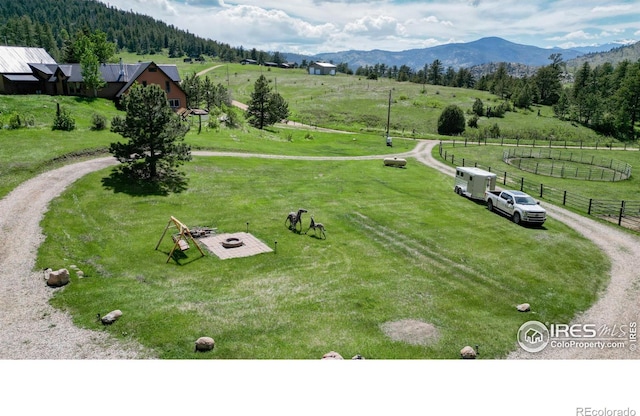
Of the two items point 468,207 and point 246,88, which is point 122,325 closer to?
point 468,207

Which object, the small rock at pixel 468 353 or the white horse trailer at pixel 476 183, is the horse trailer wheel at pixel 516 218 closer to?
the white horse trailer at pixel 476 183

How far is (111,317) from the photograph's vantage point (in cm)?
1656

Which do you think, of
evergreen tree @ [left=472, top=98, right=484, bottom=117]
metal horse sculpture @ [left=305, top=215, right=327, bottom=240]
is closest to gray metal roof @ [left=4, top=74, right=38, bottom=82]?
metal horse sculpture @ [left=305, top=215, right=327, bottom=240]

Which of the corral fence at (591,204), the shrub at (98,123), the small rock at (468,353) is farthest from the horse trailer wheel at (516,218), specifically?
the shrub at (98,123)

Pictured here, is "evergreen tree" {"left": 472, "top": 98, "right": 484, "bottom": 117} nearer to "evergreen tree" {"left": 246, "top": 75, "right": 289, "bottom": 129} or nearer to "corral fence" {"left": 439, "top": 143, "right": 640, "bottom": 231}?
"evergreen tree" {"left": 246, "top": 75, "right": 289, "bottom": 129}

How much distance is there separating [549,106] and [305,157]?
133 meters

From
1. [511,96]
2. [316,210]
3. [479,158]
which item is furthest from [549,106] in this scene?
[316,210]

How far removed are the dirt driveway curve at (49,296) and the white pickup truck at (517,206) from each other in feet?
13.1

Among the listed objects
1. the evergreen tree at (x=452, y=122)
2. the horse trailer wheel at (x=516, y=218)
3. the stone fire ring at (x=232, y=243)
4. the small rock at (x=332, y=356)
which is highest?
the evergreen tree at (x=452, y=122)

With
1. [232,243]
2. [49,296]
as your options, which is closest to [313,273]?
[232,243]

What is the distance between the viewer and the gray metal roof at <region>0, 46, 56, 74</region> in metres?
76.8

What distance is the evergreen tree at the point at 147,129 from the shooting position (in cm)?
3388

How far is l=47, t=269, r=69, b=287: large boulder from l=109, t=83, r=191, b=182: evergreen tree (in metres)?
17.4

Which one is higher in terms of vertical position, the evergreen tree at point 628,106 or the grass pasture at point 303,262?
the evergreen tree at point 628,106
